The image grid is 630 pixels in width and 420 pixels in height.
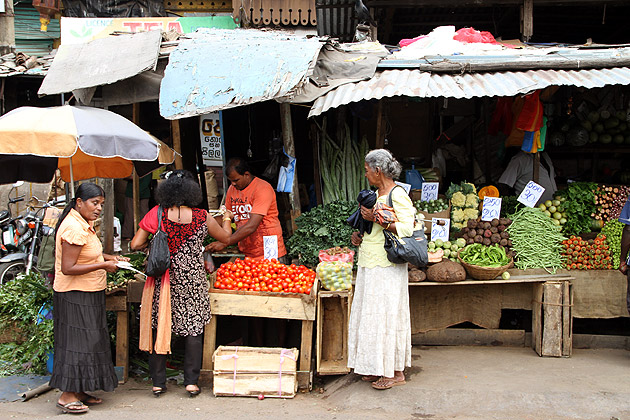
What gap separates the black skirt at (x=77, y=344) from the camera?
183 inches

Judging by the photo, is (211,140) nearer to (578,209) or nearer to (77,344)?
(77,344)

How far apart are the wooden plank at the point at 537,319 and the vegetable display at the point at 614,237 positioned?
97 centimetres

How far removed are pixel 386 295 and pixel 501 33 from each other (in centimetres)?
828

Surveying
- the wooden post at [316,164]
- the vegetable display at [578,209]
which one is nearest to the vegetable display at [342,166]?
the wooden post at [316,164]

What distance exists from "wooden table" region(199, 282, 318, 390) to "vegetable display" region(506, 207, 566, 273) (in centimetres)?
236

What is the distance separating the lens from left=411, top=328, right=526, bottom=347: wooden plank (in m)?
6.27

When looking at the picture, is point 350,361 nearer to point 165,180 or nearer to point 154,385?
point 154,385

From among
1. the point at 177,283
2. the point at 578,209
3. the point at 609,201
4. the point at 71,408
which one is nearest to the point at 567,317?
the point at 578,209

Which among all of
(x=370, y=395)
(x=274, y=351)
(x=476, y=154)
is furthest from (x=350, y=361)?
(x=476, y=154)

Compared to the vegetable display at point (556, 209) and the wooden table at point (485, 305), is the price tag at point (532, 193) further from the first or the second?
the wooden table at point (485, 305)

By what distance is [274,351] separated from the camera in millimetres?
5184

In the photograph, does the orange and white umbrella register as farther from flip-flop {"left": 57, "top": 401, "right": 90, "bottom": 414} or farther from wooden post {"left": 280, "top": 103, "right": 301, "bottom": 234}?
flip-flop {"left": 57, "top": 401, "right": 90, "bottom": 414}

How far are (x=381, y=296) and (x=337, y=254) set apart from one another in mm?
880

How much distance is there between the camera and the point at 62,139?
4457 millimetres
